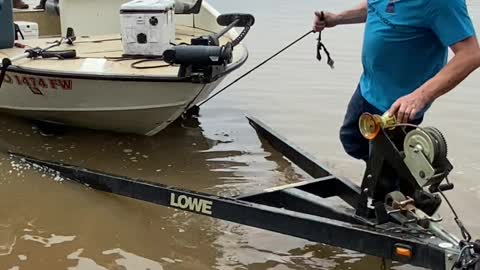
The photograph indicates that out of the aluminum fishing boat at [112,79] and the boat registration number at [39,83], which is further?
the boat registration number at [39,83]

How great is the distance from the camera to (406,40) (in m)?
2.99

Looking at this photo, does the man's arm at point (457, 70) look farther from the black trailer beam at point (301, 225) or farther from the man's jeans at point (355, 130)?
the man's jeans at point (355, 130)

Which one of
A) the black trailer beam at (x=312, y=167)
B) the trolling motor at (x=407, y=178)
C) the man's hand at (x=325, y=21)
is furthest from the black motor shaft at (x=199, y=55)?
the trolling motor at (x=407, y=178)

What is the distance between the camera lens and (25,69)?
4742 mm

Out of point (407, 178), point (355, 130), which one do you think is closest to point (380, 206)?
point (407, 178)

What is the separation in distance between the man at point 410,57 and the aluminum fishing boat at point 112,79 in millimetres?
1220

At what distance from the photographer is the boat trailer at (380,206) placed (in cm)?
273

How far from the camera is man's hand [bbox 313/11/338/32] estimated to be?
156 inches

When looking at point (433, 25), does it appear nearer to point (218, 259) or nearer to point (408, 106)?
point (408, 106)

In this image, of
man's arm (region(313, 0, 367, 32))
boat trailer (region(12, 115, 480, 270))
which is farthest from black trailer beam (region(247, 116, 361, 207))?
man's arm (region(313, 0, 367, 32))

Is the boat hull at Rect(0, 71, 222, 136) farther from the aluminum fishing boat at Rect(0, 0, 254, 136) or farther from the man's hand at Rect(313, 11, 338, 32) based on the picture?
the man's hand at Rect(313, 11, 338, 32)

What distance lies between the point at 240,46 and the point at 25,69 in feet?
6.23

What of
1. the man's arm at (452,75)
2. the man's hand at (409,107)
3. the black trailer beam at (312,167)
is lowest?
the black trailer beam at (312,167)

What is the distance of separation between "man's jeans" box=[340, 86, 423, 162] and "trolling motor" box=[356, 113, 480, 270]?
45cm
